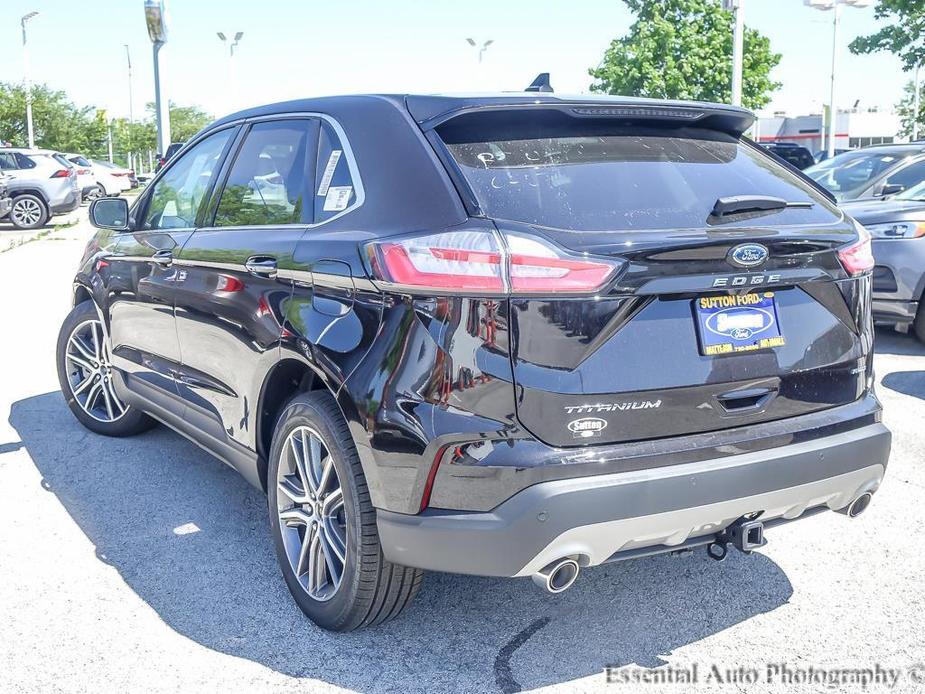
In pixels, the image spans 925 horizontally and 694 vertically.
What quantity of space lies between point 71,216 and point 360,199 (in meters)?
25.7

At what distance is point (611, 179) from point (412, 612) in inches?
63.6

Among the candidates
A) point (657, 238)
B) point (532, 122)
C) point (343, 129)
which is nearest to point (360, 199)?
point (343, 129)

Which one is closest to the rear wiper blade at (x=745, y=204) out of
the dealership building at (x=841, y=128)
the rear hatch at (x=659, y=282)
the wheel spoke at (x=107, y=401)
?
the rear hatch at (x=659, y=282)

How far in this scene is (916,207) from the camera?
7895mm

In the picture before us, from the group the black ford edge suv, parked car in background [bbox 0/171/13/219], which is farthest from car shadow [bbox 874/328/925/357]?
parked car in background [bbox 0/171/13/219]

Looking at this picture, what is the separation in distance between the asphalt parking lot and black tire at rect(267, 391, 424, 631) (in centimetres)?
12

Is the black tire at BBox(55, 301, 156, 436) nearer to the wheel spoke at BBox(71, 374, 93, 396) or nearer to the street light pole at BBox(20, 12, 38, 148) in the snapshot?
the wheel spoke at BBox(71, 374, 93, 396)

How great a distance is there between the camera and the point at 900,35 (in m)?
26.8

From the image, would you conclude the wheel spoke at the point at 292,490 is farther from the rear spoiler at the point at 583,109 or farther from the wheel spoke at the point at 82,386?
the wheel spoke at the point at 82,386

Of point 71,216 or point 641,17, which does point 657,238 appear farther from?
point 641,17

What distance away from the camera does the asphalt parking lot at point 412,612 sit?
3129 mm

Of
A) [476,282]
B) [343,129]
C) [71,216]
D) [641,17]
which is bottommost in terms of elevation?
[71,216]

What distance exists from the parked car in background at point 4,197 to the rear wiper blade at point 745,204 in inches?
809

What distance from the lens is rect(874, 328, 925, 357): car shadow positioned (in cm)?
792
